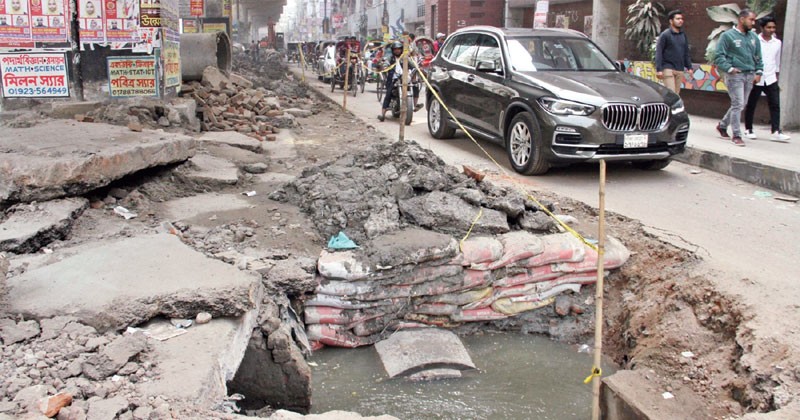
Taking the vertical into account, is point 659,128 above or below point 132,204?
above

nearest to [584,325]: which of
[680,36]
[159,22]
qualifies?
[680,36]

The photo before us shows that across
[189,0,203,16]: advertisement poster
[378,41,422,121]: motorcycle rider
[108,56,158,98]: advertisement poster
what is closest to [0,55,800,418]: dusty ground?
[108,56,158,98]: advertisement poster

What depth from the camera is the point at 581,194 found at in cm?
724

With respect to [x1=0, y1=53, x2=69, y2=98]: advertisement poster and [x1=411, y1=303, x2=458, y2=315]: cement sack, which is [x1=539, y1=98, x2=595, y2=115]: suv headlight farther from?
[x1=0, y1=53, x2=69, y2=98]: advertisement poster

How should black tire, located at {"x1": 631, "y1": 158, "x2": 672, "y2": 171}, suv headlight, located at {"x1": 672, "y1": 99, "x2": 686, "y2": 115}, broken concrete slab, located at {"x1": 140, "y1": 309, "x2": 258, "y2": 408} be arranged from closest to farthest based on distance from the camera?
broken concrete slab, located at {"x1": 140, "y1": 309, "x2": 258, "y2": 408} → suv headlight, located at {"x1": 672, "y1": 99, "x2": 686, "y2": 115} → black tire, located at {"x1": 631, "y1": 158, "x2": 672, "y2": 171}

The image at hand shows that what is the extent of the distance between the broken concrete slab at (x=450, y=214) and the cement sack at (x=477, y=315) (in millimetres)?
637

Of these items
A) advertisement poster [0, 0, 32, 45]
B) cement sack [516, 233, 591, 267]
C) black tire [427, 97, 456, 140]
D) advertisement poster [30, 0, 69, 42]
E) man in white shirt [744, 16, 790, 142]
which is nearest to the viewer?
cement sack [516, 233, 591, 267]

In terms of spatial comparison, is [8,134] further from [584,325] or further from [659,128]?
[659,128]

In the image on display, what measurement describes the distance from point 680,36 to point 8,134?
8856 mm

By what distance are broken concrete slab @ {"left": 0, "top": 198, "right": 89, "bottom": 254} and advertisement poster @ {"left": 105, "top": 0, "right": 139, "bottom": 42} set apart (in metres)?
4.75

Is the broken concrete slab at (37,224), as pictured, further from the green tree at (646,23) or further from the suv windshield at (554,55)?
the green tree at (646,23)

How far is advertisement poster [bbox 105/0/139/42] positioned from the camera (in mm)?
9203

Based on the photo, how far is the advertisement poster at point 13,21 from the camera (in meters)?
8.47

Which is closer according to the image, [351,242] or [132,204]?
[351,242]
